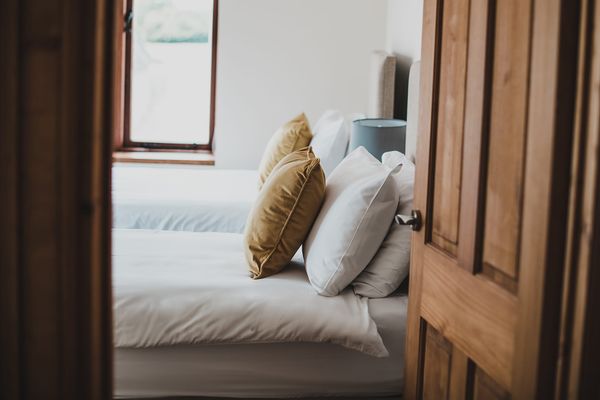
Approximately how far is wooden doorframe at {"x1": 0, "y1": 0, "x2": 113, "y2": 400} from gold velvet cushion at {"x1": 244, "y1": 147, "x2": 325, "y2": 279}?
1.30m

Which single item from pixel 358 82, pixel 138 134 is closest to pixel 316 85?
pixel 358 82

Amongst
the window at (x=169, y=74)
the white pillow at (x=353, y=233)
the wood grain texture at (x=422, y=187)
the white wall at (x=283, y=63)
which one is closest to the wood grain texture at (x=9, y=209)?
the wood grain texture at (x=422, y=187)

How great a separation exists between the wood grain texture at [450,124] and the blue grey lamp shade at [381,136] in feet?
5.39

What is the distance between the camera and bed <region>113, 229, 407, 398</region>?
6.75 feet

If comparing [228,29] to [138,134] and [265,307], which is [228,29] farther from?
[265,307]

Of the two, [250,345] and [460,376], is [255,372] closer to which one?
[250,345]

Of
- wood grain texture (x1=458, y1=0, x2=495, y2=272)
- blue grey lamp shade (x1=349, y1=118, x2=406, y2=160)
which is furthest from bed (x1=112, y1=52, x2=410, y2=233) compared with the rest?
wood grain texture (x1=458, y1=0, x2=495, y2=272)

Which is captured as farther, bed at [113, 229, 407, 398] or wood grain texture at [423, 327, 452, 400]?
bed at [113, 229, 407, 398]

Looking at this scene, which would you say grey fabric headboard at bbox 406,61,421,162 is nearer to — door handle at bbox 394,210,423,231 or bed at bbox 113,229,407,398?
bed at bbox 113,229,407,398

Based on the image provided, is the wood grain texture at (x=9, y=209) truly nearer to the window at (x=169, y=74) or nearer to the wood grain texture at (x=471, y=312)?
the wood grain texture at (x=471, y=312)

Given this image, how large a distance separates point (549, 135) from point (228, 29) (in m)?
4.26

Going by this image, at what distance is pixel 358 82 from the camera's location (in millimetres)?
5277

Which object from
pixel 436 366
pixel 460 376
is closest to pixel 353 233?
pixel 436 366

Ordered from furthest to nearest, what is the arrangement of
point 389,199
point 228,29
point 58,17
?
point 228,29, point 389,199, point 58,17
